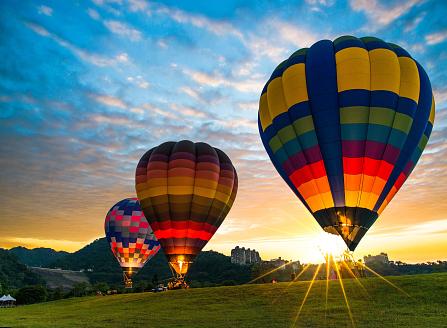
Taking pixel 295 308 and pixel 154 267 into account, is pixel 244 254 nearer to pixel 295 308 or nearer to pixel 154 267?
pixel 154 267

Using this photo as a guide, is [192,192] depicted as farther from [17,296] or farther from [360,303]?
[17,296]

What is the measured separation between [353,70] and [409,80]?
312cm

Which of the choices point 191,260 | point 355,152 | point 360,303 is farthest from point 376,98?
point 191,260

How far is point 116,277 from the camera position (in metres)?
119

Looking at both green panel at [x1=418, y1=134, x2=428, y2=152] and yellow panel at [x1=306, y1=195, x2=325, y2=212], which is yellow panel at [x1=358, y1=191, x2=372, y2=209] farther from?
green panel at [x1=418, y1=134, x2=428, y2=152]

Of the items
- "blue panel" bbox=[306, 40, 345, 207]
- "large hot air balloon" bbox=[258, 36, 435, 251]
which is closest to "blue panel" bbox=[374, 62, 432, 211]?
"large hot air balloon" bbox=[258, 36, 435, 251]

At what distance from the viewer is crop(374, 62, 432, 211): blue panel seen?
Result: 20.5 metres

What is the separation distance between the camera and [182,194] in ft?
97.8

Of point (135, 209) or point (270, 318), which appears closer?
point (270, 318)

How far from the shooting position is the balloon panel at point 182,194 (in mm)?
29828

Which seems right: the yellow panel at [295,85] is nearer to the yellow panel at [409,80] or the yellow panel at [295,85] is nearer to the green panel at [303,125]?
the green panel at [303,125]

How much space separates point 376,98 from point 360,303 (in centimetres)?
1007

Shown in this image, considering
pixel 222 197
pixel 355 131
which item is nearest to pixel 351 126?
pixel 355 131

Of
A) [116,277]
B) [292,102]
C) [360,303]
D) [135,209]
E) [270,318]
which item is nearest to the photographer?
[270,318]
